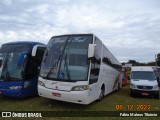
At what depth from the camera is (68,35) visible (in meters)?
10.6

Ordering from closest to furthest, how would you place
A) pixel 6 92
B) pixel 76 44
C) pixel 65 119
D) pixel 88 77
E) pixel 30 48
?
1. pixel 65 119
2. pixel 88 77
3. pixel 76 44
4. pixel 6 92
5. pixel 30 48

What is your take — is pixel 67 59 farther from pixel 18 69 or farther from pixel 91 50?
pixel 18 69

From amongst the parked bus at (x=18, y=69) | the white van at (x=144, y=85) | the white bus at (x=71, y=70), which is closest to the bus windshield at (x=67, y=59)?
the white bus at (x=71, y=70)

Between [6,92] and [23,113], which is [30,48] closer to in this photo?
[6,92]

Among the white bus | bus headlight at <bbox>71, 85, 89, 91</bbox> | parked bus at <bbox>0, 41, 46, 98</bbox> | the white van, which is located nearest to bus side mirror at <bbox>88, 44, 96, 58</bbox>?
the white bus

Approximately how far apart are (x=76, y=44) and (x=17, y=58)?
3.40 m

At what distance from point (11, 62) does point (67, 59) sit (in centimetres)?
342

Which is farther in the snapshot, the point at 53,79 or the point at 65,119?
the point at 53,79

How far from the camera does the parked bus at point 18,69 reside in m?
11.0

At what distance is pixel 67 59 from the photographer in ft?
32.2

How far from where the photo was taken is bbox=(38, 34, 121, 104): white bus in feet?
30.2

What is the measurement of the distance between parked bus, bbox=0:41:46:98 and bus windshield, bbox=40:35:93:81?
115cm

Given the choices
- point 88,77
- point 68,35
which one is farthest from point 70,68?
point 68,35

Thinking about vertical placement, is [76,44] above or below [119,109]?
above
